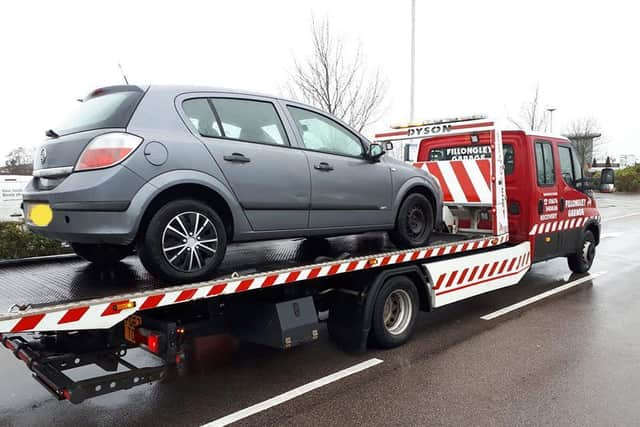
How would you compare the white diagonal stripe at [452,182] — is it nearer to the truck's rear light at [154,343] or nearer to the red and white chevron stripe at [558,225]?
the red and white chevron stripe at [558,225]

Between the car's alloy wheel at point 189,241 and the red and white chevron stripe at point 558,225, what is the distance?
498cm

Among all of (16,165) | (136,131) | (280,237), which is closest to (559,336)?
(280,237)

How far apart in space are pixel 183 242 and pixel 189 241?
1.7 inches

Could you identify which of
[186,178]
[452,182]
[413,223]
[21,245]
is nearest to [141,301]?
[186,178]

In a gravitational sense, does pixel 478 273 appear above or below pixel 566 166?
below

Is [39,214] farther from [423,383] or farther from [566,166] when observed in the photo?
[566,166]

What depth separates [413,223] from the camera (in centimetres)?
545

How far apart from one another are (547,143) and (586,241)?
217 cm

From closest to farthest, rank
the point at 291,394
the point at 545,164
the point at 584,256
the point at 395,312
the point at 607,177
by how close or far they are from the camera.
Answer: the point at 291,394
the point at 395,312
the point at 545,164
the point at 607,177
the point at 584,256

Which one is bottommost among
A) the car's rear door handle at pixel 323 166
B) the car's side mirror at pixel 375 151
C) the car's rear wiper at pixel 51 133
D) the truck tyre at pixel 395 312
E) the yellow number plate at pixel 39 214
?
the truck tyre at pixel 395 312

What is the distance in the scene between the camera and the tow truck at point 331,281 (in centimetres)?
318

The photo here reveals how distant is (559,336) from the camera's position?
5.27 meters

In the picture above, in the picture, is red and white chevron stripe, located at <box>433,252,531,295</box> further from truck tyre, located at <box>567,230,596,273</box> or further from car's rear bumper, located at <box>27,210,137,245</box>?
car's rear bumper, located at <box>27,210,137,245</box>

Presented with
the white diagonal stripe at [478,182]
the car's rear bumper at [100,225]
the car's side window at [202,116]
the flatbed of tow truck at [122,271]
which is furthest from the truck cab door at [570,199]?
the car's rear bumper at [100,225]
